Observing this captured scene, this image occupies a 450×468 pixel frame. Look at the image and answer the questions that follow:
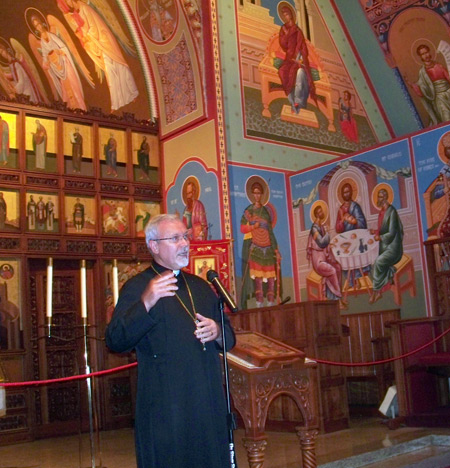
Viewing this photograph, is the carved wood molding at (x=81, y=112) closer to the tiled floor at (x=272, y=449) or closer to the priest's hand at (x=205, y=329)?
the tiled floor at (x=272, y=449)

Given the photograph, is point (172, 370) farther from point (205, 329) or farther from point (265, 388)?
point (265, 388)

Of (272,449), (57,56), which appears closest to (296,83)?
(57,56)

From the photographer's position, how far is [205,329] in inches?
134

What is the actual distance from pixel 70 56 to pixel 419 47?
6.46m

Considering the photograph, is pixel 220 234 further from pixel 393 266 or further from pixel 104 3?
pixel 104 3

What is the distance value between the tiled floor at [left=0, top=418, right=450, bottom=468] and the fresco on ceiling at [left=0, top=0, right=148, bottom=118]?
5.31 meters

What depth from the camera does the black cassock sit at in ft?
11.0

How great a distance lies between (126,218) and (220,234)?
1.69m

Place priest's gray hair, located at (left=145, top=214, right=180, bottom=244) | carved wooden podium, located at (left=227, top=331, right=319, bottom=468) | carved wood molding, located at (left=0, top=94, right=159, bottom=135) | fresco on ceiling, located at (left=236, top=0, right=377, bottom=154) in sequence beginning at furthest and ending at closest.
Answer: fresco on ceiling, located at (left=236, top=0, right=377, bottom=154)
carved wood molding, located at (left=0, top=94, right=159, bottom=135)
carved wooden podium, located at (left=227, top=331, right=319, bottom=468)
priest's gray hair, located at (left=145, top=214, right=180, bottom=244)

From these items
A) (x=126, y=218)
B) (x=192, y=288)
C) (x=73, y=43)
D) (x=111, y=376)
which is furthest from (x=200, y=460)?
(x=73, y=43)

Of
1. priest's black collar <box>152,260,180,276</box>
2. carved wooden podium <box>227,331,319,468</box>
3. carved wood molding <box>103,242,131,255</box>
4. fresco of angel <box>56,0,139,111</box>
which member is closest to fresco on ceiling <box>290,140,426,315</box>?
carved wood molding <box>103,242,131,255</box>

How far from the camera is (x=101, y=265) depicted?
10.5 meters

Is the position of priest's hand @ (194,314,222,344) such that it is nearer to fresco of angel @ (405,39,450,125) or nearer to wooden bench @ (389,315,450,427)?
wooden bench @ (389,315,450,427)

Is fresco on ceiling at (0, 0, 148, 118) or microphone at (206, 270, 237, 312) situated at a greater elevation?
fresco on ceiling at (0, 0, 148, 118)
